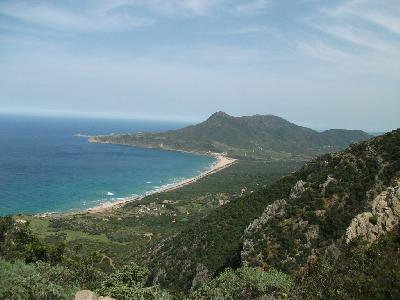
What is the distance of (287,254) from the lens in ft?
171

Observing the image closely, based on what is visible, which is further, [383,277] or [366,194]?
[366,194]

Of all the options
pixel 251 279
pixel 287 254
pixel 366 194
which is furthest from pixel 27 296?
pixel 366 194

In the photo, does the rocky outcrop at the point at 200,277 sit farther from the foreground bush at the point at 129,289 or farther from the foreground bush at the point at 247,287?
the foreground bush at the point at 247,287

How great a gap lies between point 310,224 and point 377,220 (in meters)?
11.3

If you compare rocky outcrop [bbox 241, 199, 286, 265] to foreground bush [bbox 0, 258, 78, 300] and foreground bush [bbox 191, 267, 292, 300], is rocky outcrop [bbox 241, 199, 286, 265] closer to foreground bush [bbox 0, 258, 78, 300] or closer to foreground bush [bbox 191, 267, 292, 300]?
foreground bush [bbox 191, 267, 292, 300]

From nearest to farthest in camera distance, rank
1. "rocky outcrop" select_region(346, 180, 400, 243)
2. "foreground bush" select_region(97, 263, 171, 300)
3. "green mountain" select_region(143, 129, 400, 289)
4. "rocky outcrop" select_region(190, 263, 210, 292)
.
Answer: "foreground bush" select_region(97, 263, 171, 300), "rocky outcrop" select_region(346, 180, 400, 243), "green mountain" select_region(143, 129, 400, 289), "rocky outcrop" select_region(190, 263, 210, 292)

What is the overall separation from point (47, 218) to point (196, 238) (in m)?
78.5

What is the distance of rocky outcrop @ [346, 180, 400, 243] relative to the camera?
4441cm

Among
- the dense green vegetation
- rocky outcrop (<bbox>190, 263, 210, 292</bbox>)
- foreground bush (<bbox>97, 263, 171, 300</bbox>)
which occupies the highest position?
the dense green vegetation

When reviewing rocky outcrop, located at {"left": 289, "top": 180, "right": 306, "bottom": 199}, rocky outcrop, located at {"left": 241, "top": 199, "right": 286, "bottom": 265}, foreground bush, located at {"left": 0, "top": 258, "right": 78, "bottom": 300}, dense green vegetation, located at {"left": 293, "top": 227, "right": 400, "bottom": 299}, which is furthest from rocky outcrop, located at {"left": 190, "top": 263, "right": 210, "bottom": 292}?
dense green vegetation, located at {"left": 293, "top": 227, "right": 400, "bottom": 299}

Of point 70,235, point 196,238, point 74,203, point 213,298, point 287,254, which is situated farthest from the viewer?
point 74,203

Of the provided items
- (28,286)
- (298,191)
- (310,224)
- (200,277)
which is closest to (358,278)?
(28,286)

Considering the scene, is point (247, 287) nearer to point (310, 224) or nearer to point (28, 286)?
point (28, 286)

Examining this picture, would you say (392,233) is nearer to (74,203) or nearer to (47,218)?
(47,218)
